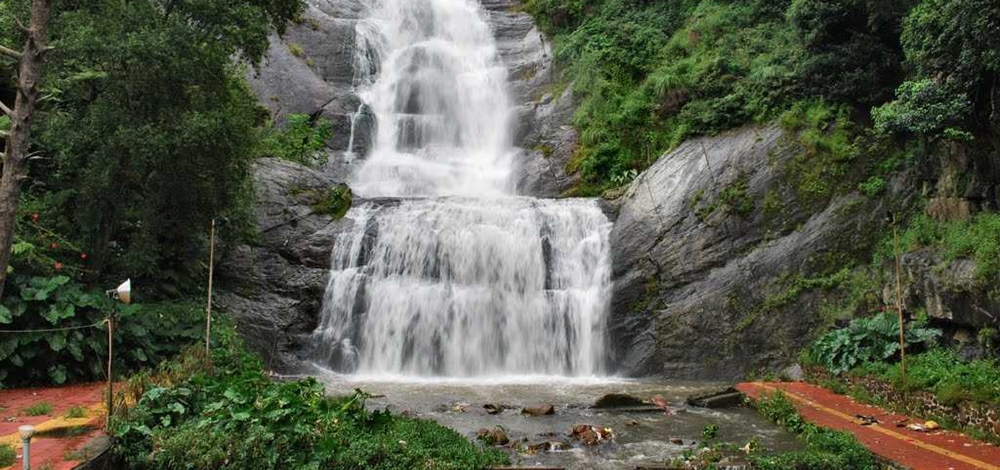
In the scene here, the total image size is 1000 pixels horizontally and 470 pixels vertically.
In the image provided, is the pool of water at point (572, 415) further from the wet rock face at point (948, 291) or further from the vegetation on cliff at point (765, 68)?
the vegetation on cliff at point (765, 68)

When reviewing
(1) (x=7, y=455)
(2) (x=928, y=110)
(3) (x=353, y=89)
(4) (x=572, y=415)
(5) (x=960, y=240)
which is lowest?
(4) (x=572, y=415)

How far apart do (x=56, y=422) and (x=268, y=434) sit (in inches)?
119

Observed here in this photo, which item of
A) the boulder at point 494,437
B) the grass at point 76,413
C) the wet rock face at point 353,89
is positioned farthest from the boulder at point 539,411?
the wet rock face at point 353,89

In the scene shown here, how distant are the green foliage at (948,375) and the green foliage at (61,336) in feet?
41.9

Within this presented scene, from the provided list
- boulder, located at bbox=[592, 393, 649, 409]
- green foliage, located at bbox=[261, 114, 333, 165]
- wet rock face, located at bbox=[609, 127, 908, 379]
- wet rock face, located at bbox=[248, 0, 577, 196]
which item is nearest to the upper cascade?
wet rock face, located at bbox=[248, 0, 577, 196]

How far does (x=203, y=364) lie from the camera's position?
448 inches

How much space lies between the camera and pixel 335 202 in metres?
20.4

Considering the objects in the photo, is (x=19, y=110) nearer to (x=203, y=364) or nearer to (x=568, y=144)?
(x=203, y=364)

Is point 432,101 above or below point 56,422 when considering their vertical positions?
above

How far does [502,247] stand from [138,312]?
8.83 m

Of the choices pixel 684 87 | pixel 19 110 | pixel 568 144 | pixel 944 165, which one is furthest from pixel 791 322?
pixel 19 110

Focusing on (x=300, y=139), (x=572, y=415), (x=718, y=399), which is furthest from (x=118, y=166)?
(x=300, y=139)

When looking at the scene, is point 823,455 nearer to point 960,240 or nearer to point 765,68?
point 960,240

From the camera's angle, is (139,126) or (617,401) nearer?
(617,401)
